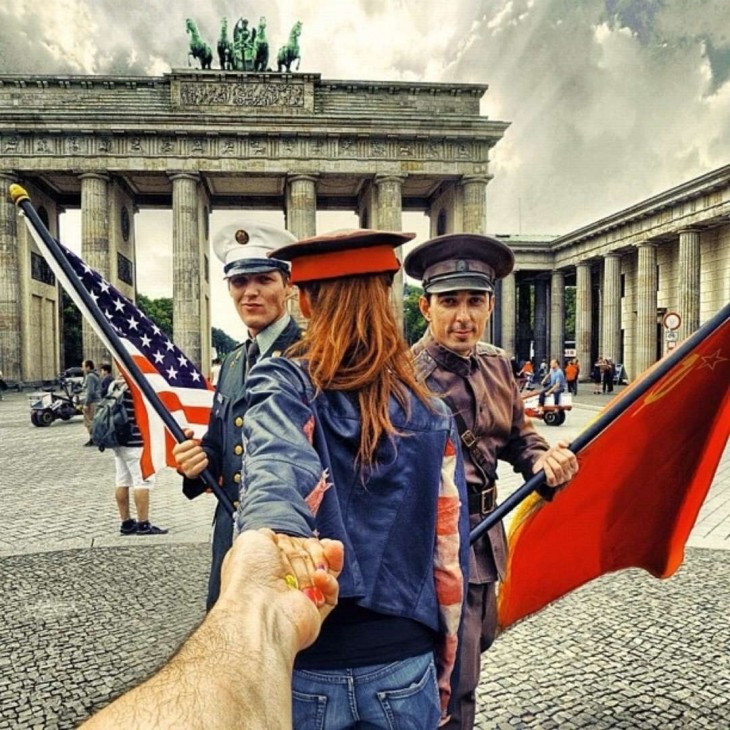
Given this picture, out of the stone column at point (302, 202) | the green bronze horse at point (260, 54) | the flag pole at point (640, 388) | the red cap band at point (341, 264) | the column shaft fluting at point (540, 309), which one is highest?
the green bronze horse at point (260, 54)

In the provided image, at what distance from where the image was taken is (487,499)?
86.0 inches

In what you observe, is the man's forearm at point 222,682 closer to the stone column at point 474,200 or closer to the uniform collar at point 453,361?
the uniform collar at point 453,361

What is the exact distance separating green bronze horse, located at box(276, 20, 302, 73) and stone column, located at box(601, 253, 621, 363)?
21.9 m

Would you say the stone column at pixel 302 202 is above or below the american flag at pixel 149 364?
above

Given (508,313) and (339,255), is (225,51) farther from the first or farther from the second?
(339,255)

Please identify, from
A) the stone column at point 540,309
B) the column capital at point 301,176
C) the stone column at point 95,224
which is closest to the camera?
the stone column at point 95,224

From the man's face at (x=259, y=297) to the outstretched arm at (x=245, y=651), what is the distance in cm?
187

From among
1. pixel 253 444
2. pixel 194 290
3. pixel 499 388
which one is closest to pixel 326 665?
pixel 253 444

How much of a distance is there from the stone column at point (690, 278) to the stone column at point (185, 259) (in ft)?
78.7

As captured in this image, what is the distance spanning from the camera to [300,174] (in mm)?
35281

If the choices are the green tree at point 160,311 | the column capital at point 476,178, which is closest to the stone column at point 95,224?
the column capital at point 476,178

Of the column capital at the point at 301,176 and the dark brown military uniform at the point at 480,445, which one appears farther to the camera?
the column capital at the point at 301,176

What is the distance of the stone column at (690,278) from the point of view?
29.7m

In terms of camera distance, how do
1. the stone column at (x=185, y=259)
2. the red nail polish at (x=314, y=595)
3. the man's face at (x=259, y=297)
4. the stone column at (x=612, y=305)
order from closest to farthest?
the red nail polish at (x=314, y=595), the man's face at (x=259, y=297), the stone column at (x=185, y=259), the stone column at (x=612, y=305)
